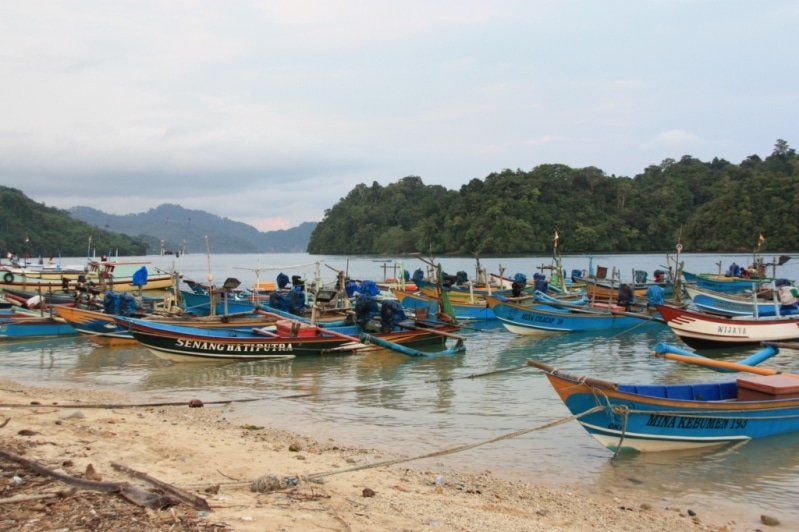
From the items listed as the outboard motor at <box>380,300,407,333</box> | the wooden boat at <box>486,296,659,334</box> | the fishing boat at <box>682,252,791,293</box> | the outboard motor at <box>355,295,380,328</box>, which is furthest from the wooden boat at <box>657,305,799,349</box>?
the fishing boat at <box>682,252,791,293</box>

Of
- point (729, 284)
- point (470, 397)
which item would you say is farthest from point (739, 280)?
point (470, 397)

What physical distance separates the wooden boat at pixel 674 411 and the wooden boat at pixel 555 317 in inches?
556

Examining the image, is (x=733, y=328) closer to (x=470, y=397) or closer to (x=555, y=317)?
(x=555, y=317)

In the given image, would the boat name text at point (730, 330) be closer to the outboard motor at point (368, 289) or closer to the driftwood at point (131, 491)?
the outboard motor at point (368, 289)

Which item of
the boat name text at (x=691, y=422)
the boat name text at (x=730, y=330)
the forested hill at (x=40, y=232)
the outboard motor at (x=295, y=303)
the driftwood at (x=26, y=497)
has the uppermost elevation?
the forested hill at (x=40, y=232)

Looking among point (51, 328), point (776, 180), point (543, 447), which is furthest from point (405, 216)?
point (543, 447)

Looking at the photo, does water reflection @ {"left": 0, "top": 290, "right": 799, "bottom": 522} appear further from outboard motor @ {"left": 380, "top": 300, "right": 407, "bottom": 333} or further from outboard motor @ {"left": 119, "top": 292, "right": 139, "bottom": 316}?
outboard motor @ {"left": 119, "top": 292, "right": 139, "bottom": 316}

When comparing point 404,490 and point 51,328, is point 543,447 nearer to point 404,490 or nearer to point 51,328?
point 404,490

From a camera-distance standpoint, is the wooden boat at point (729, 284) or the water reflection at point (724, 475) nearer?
the water reflection at point (724, 475)

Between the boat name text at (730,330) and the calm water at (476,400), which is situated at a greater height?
the boat name text at (730,330)

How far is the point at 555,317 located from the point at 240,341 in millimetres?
12067

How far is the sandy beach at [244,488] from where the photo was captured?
5.65 m

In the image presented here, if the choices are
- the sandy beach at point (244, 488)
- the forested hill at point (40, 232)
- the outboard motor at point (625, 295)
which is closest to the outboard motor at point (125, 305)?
the sandy beach at point (244, 488)

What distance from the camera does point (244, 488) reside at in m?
7.09
